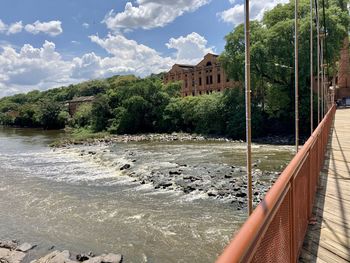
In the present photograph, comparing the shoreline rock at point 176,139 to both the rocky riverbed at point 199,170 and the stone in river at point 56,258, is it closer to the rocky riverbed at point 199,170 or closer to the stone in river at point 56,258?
the rocky riverbed at point 199,170

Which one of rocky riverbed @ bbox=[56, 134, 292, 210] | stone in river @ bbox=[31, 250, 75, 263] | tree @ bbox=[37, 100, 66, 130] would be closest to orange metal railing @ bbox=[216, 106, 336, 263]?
stone in river @ bbox=[31, 250, 75, 263]

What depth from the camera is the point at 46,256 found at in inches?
381

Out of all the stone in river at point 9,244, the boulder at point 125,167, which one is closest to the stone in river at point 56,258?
the stone in river at point 9,244

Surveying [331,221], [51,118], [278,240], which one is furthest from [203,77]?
[278,240]

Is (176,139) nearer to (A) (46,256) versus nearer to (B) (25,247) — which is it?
(B) (25,247)

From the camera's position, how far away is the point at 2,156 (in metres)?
31.4

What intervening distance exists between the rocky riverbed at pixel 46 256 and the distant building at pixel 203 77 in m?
47.5

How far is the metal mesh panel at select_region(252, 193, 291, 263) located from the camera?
1990 mm

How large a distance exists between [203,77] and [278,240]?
6015 centimetres

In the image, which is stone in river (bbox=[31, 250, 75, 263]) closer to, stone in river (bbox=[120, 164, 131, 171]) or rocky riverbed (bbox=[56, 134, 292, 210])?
rocky riverbed (bbox=[56, 134, 292, 210])

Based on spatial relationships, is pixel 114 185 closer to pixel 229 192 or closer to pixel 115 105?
pixel 229 192

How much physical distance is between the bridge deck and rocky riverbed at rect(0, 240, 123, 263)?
19.1 feet

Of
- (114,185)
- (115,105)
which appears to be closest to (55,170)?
(114,185)

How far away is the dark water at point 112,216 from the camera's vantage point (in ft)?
34.0
